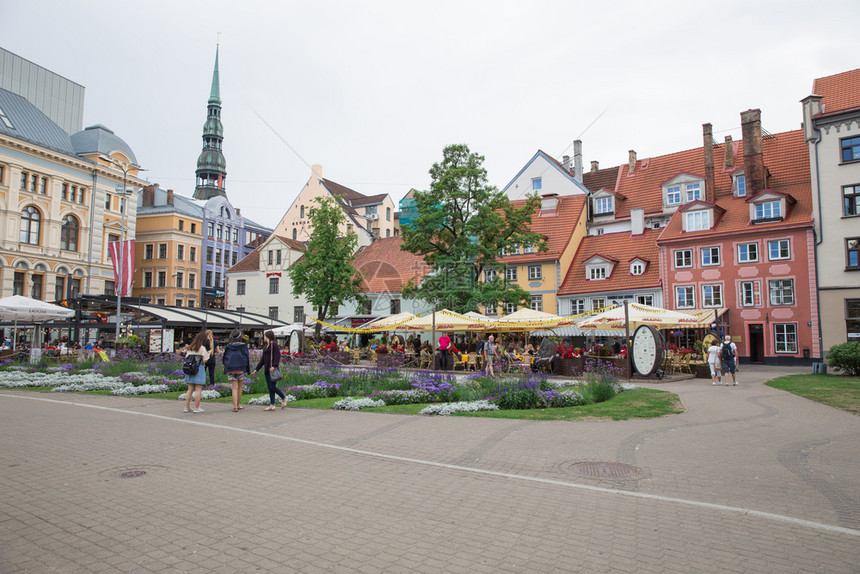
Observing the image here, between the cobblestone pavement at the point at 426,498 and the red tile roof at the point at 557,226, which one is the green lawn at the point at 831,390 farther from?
the red tile roof at the point at 557,226

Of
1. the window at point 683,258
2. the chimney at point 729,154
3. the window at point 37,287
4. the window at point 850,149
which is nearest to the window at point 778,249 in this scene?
the window at point 683,258


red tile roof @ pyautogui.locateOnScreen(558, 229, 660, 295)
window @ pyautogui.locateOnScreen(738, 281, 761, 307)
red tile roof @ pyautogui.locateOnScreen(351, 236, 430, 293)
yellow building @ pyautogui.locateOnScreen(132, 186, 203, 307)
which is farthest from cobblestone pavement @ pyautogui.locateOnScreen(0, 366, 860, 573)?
yellow building @ pyautogui.locateOnScreen(132, 186, 203, 307)

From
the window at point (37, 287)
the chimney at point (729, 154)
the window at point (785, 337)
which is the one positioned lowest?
the window at point (785, 337)

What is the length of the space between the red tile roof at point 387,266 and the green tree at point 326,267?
669 cm

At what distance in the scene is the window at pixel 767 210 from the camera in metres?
37.1

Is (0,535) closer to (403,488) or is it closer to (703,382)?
(403,488)

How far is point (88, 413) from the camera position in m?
12.8

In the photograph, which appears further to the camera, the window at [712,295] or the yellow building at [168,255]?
the yellow building at [168,255]

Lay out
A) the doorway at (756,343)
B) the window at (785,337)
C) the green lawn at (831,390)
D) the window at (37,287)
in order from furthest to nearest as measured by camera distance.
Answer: the window at (37,287) → the doorway at (756,343) → the window at (785,337) → the green lawn at (831,390)

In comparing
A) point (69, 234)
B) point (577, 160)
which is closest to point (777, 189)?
point (577, 160)

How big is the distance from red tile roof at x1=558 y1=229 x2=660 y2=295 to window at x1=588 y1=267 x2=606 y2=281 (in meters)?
0.37

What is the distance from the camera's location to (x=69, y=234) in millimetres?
53906

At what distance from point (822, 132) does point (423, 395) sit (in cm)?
3159

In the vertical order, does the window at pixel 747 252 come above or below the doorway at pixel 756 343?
above
